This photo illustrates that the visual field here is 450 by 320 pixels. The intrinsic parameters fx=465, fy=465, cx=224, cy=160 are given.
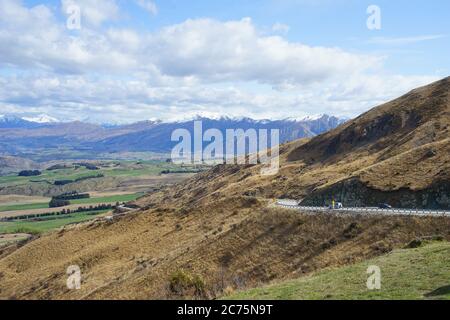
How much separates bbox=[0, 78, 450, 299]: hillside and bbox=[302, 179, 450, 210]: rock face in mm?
133

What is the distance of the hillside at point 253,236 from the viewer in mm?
38500

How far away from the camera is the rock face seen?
47000 millimetres

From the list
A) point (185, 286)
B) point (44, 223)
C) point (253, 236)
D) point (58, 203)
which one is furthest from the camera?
point (58, 203)

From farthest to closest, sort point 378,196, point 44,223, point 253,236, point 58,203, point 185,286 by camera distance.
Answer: point 58,203 < point 44,223 < point 378,196 < point 253,236 < point 185,286

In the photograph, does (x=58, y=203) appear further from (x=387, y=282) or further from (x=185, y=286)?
(x=387, y=282)

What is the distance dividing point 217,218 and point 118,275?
608 inches

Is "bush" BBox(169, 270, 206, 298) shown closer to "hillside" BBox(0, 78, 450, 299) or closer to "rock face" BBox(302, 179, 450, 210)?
"hillside" BBox(0, 78, 450, 299)

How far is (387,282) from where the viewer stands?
22.7 m

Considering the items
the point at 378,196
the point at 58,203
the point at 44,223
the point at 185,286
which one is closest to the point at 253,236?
the point at 185,286

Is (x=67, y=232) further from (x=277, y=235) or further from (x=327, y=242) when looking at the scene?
(x=327, y=242)

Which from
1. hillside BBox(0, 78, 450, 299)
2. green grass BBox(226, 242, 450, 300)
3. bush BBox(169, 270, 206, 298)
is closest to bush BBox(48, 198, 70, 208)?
hillside BBox(0, 78, 450, 299)

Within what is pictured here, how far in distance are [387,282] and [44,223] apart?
141 m

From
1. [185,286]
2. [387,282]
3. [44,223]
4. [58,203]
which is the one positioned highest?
[387,282]
